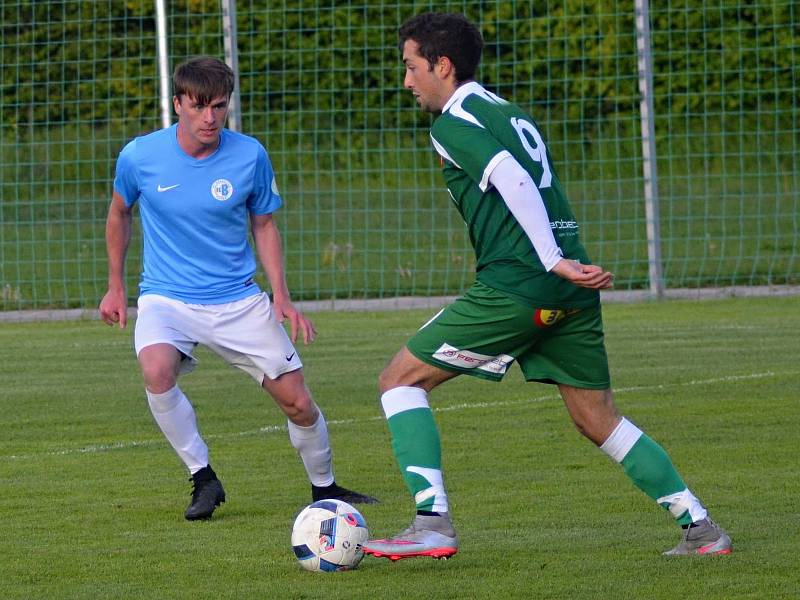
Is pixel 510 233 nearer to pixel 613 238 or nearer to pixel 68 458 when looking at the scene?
pixel 68 458

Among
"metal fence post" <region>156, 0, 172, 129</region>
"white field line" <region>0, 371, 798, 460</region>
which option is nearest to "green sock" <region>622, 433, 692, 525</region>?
"white field line" <region>0, 371, 798, 460</region>

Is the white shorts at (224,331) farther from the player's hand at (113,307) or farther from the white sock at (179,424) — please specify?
the white sock at (179,424)

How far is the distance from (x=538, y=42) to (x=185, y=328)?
11.9 metres

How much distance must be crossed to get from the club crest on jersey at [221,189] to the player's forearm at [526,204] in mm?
1765

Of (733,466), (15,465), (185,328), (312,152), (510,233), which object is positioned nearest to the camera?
(510,233)

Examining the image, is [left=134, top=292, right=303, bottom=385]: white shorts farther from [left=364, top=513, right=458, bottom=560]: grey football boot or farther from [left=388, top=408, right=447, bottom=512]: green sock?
[left=364, top=513, right=458, bottom=560]: grey football boot

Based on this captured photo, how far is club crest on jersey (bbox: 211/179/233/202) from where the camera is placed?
6.59 m

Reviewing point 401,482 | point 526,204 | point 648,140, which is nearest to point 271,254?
point 401,482

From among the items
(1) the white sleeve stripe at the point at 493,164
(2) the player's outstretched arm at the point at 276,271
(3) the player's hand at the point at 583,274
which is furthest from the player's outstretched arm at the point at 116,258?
(3) the player's hand at the point at 583,274

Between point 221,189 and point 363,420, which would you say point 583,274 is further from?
point 363,420

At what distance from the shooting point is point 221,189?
259 inches

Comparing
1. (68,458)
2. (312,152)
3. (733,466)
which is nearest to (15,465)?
(68,458)

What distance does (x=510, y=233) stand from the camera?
17.4 feet

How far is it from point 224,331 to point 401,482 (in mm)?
1096
